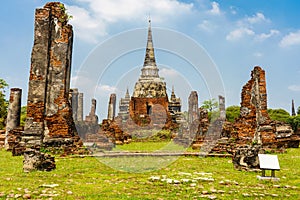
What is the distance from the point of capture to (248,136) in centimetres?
1535

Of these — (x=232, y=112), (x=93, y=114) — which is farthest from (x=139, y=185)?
(x=232, y=112)

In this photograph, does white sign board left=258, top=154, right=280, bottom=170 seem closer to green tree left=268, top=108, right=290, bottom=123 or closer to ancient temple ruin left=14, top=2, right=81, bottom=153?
ancient temple ruin left=14, top=2, right=81, bottom=153

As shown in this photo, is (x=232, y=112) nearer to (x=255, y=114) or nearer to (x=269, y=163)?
(x=255, y=114)

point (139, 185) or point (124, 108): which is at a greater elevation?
point (124, 108)

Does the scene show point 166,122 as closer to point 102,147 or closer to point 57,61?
point 102,147

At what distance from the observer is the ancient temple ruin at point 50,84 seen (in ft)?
41.7

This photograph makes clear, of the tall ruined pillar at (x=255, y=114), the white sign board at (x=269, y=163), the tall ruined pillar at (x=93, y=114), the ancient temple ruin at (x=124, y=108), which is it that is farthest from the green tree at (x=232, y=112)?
the white sign board at (x=269, y=163)

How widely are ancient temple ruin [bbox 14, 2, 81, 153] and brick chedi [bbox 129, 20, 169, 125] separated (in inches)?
909

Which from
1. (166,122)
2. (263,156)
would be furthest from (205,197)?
(166,122)

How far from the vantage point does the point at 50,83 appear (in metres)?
13.5

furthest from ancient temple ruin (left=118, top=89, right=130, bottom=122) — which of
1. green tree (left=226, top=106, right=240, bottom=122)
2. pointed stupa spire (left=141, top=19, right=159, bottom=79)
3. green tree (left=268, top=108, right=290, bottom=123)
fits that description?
green tree (left=268, top=108, right=290, bottom=123)

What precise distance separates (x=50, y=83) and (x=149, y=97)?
90.8 feet

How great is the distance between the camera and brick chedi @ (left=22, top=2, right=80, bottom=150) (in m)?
12.8

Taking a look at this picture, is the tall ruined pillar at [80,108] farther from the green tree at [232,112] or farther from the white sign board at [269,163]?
the white sign board at [269,163]
